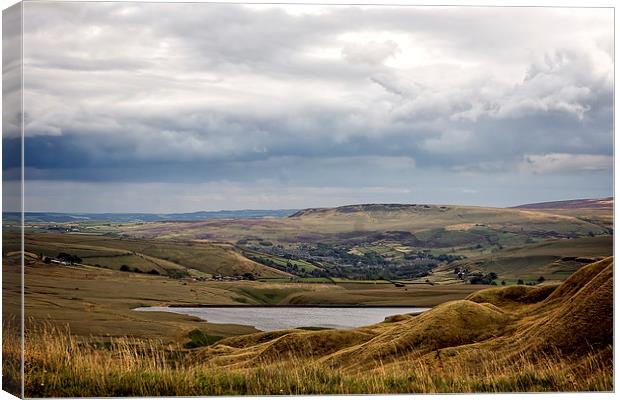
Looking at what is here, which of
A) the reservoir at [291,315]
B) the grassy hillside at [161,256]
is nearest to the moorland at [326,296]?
the grassy hillside at [161,256]

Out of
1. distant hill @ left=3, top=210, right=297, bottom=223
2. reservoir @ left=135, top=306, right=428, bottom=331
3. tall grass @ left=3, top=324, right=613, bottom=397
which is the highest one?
distant hill @ left=3, top=210, right=297, bottom=223

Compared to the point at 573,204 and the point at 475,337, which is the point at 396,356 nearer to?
the point at 475,337

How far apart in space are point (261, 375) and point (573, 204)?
736 centimetres

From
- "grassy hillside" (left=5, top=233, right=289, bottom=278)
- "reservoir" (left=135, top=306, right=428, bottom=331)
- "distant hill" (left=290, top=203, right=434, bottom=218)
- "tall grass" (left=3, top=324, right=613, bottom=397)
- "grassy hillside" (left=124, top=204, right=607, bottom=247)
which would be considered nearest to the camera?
"tall grass" (left=3, top=324, right=613, bottom=397)

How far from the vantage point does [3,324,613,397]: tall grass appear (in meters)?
17.2

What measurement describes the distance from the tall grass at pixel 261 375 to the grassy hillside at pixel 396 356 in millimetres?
18

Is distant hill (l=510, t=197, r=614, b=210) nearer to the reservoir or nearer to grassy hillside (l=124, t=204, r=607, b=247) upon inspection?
grassy hillside (l=124, t=204, r=607, b=247)

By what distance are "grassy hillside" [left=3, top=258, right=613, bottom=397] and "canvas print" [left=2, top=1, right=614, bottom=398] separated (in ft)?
0.14

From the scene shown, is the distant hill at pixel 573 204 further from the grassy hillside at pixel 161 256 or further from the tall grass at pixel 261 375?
the grassy hillside at pixel 161 256

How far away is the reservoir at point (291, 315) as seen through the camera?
785 inches

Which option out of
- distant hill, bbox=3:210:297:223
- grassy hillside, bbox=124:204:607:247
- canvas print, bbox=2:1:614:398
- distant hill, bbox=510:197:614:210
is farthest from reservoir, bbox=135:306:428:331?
distant hill, bbox=510:197:614:210

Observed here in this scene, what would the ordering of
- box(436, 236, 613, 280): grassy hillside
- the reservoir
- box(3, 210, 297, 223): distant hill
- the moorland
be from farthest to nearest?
1. box(436, 236, 613, 280): grassy hillside
2. the reservoir
3. box(3, 210, 297, 223): distant hill
4. the moorland

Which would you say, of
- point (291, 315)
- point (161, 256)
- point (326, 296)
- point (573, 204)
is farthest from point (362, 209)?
point (573, 204)

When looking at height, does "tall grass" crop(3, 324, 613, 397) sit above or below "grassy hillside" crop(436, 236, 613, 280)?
below
